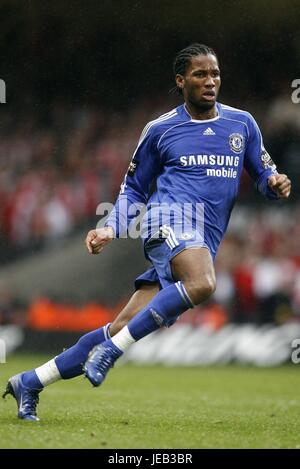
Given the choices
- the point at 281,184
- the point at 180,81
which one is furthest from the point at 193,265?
the point at 180,81

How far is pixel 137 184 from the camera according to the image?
643 cm

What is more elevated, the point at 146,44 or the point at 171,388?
the point at 146,44

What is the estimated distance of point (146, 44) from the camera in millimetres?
18828

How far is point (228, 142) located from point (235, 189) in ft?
1.01

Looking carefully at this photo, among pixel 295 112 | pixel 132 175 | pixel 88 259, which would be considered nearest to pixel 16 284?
pixel 88 259

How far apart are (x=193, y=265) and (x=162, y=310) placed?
1.07 ft

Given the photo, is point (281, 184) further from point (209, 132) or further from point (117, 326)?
point (117, 326)

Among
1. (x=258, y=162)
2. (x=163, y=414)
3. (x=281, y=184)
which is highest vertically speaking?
(x=258, y=162)

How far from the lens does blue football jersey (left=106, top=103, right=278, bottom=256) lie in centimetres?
614

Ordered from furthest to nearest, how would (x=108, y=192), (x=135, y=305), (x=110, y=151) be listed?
(x=110, y=151) < (x=108, y=192) < (x=135, y=305)

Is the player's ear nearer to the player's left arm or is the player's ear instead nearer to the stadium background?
the player's left arm

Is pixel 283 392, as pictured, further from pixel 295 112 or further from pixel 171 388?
pixel 295 112

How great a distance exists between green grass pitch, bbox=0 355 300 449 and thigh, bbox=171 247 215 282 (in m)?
0.92

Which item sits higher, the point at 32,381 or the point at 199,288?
the point at 199,288
